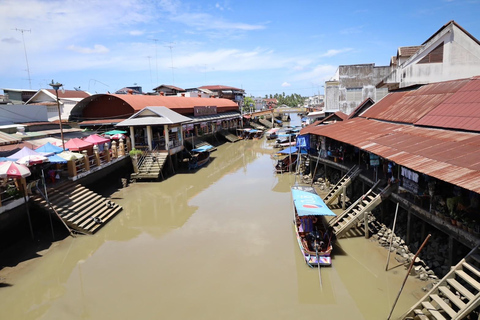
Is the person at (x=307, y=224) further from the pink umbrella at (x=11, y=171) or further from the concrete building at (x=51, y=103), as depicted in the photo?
the concrete building at (x=51, y=103)

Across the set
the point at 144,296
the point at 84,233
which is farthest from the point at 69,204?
the point at 144,296

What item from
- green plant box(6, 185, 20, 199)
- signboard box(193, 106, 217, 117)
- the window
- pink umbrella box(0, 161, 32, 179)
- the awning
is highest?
the window

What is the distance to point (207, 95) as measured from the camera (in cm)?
6391

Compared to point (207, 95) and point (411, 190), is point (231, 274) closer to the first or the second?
point (411, 190)

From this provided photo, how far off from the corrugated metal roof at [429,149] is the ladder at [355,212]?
2.22 metres

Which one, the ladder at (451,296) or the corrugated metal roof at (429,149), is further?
the corrugated metal roof at (429,149)

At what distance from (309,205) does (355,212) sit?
2.48 m

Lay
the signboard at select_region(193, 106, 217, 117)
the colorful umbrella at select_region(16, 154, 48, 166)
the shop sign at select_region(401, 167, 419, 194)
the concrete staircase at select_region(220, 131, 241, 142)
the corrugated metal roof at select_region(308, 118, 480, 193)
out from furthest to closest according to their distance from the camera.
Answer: the concrete staircase at select_region(220, 131, 241, 142), the signboard at select_region(193, 106, 217, 117), the colorful umbrella at select_region(16, 154, 48, 166), the shop sign at select_region(401, 167, 419, 194), the corrugated metal roof at select_region(308, 118, 480, 193)

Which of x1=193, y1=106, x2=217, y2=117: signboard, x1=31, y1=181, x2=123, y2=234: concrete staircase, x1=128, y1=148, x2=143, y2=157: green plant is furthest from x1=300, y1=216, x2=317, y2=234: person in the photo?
x1=193, y1=106, x2=217, y2=117: signboard

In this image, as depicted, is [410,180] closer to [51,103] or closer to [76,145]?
[76,145]

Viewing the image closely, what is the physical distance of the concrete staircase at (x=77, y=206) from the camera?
1477 cm

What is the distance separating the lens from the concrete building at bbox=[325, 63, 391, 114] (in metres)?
34.0

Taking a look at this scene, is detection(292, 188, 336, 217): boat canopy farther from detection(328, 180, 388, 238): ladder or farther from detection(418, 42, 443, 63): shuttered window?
detection(418, 42, 443, 63): shuttered window

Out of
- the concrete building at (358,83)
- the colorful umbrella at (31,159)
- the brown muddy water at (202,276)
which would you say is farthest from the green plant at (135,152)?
the concrete building at (358,83)
